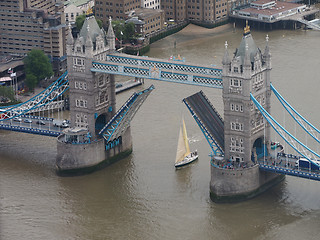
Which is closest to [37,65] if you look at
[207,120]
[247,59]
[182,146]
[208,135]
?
[182,146]

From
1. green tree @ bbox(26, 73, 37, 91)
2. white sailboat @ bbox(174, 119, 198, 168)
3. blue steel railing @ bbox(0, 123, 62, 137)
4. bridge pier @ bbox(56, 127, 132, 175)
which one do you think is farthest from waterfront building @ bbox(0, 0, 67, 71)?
white sailboat @ bbox(174, 119, 198, 168)

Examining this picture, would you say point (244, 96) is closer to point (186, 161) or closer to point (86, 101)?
point (186, 161)

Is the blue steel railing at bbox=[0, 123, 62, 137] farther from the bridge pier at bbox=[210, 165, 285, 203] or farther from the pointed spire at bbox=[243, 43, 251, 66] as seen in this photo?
the pointed spire at bbox=[243, 43, 251, 66]

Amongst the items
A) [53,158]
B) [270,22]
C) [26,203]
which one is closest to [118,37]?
[270,22]

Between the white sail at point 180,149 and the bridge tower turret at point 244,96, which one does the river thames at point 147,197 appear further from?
the bridge tower turret at point 244,96

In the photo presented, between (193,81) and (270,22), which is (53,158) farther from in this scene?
(270,22)

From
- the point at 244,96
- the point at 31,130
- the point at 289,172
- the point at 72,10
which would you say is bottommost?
the point at 289,172
